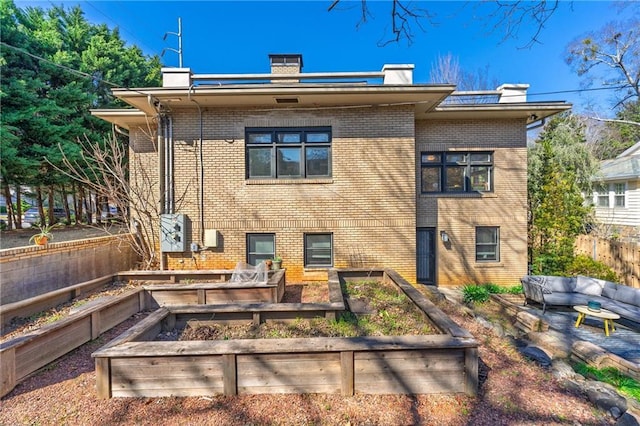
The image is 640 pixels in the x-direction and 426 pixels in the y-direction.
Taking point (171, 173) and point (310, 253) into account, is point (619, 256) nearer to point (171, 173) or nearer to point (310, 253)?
point (310, 253)

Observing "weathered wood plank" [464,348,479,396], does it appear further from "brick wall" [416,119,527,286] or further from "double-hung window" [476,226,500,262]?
"double-hung window" [476,226,500,262]

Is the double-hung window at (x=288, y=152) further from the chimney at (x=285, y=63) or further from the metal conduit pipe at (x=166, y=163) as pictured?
the chimney at (x=285, y=63)

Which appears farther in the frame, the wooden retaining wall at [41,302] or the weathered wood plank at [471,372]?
the wooden retaining wall at [41,302]

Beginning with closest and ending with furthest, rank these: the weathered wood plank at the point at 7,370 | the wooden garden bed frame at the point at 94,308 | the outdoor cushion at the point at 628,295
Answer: the weathered wood plank at the point at 7,370, the wooden garden bed frame at the point at 94,308, the outdoor cushion at the point at 628,295

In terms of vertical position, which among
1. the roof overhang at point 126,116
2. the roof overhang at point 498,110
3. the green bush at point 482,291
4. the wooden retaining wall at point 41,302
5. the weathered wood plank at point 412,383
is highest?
the roof overhang at point 498,110

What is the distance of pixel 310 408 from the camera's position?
2.92 metres

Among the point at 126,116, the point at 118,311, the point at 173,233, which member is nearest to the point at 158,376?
the point at 118,311

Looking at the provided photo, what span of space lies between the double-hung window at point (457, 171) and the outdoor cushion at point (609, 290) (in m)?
3.79

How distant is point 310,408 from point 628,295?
845cm

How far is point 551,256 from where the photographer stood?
9.22 metres

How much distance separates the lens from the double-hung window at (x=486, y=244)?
928 centimetres

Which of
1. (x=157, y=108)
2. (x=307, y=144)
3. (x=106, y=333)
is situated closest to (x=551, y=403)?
(x=106, y=333)

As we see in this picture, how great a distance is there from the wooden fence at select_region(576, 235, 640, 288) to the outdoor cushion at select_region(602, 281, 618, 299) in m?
1.82

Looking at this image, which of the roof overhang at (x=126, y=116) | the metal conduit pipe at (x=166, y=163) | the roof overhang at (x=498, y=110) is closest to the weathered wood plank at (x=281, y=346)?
the metal conduit pipe at (x=166, y=163)
